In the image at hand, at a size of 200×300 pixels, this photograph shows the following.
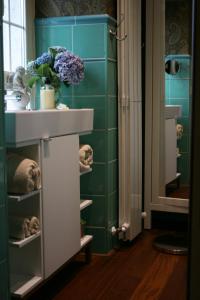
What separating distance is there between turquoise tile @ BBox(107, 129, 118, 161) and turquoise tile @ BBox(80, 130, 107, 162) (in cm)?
4

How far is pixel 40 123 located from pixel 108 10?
1124mm

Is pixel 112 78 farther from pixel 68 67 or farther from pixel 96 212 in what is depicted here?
pixel 96 212

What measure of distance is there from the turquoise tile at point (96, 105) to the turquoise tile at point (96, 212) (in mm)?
459

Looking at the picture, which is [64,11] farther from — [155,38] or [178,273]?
[178,273]

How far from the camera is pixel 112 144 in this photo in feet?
8.87

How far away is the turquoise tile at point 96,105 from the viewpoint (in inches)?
102

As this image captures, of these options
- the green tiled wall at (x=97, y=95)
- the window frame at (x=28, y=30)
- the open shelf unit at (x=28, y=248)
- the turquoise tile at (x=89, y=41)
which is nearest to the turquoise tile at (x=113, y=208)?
the green tiled wall at (x=97, y=95)

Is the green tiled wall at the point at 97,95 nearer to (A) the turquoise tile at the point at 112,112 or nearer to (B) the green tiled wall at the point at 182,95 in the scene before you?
(A) the turquoise tile at the point at 112,112

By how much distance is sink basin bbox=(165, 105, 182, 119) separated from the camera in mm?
2920

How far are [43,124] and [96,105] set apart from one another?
73cm

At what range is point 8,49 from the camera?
2.44m

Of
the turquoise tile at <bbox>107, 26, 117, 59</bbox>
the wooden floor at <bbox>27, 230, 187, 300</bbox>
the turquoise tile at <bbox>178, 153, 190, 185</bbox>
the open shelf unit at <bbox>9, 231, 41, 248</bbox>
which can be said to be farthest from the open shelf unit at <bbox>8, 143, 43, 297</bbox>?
the turquoise tile at <bbox>178, 153, 190, 185</bbox>

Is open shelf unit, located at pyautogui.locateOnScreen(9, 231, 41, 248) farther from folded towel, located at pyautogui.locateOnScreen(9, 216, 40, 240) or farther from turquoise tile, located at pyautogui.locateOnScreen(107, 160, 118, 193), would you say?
turquoise tile, located at pyautogui.locateOnScreen(107, 160, 118, 193)

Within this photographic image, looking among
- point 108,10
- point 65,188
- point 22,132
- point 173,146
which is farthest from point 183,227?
point 22,132
